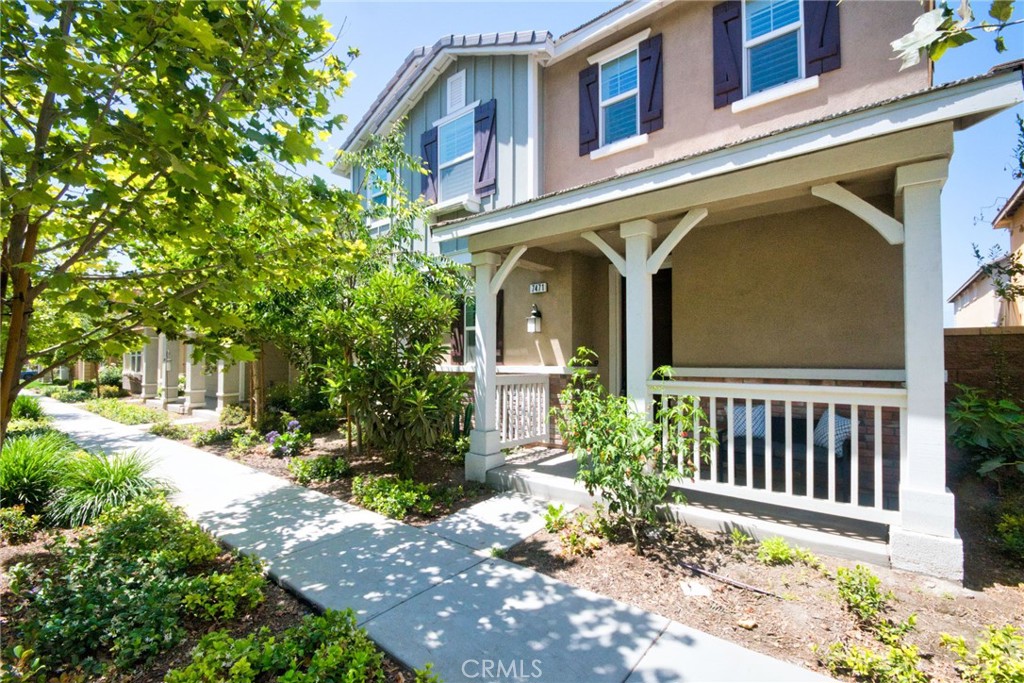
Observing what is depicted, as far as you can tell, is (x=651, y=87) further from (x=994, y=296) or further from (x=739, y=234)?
(x=994, y=296)

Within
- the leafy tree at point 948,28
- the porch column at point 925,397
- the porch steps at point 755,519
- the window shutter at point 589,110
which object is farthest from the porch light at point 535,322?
the leafy tree at point 948,28

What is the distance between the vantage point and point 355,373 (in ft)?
17.7

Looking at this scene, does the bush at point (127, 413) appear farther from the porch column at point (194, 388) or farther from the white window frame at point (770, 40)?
the white window frame at point (770, 40)

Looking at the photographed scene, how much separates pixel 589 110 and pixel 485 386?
4662mm

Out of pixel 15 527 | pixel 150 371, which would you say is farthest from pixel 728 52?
pixel 150 371

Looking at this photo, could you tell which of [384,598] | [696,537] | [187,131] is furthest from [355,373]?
[696,537]

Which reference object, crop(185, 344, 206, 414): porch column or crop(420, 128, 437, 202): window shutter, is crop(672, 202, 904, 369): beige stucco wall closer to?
crop(420, 128, 437, 202): window shutter

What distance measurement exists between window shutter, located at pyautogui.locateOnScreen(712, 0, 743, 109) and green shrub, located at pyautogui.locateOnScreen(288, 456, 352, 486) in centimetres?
688

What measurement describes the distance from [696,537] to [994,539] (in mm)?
2296

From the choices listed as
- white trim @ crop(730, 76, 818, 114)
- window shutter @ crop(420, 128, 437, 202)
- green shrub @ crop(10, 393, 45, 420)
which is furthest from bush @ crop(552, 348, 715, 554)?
green shrub @ crop(10, 393, 45, 420)

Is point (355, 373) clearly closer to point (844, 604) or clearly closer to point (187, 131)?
point (187, 131)

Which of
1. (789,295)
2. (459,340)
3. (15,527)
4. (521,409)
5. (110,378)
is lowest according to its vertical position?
(15,527)

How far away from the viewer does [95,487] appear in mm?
4758

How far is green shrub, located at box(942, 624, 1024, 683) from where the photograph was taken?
2152 mm
